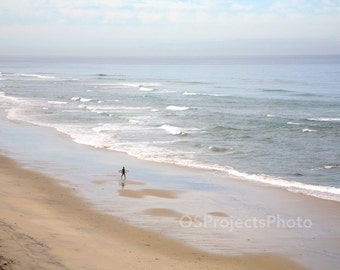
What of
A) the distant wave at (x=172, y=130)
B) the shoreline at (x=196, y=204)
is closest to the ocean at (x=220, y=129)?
the distant wave at (x=172, y=130)

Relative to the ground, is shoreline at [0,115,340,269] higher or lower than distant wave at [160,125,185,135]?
lower

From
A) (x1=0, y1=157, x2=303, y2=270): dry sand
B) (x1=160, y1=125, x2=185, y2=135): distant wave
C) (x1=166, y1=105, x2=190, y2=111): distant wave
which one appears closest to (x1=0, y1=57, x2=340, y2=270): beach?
(x1=0, y1=157, x2=303, y2=270): dry sand

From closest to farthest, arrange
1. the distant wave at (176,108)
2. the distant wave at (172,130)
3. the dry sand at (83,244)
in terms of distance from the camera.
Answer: the dry sand at (83,244)
the distant wave at (172,130)
the distant wave at (176,108)

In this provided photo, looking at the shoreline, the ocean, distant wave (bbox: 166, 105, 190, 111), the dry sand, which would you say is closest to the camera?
the dry sand

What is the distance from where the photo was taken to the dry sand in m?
11.9

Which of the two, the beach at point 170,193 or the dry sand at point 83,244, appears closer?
the dry sand at point 83,244

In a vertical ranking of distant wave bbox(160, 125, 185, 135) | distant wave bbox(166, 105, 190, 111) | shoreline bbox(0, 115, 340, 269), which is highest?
distant wave bbox(166, 105, 190, 111)

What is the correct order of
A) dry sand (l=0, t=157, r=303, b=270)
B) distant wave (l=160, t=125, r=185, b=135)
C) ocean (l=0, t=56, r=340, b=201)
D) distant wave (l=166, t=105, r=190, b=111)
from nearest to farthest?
dry sand (l=0, t=157, r=303, b=270)
ocean (l=0, t=56, r=340, b=201)
distant wave (l=160, t=125, r=185, b=135)
distant wave (l=166, t=105, r=190, b=111)

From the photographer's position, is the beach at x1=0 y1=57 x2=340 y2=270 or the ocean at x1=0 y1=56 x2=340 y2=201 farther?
the ocean at x1=0 y1=56 x2=340 y2=201

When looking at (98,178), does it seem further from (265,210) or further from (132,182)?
(265,210)

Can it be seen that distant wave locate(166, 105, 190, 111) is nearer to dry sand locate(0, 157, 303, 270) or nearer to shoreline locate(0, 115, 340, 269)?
shoreline locate(0, 115, 340, 269)

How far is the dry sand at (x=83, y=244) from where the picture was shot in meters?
11.9

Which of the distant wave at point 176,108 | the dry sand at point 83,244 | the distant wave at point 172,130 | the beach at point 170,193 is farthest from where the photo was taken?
the distant wave at point 176,108

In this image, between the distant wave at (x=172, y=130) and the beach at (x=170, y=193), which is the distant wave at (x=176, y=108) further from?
the distant wave at (x=172, y=130)
